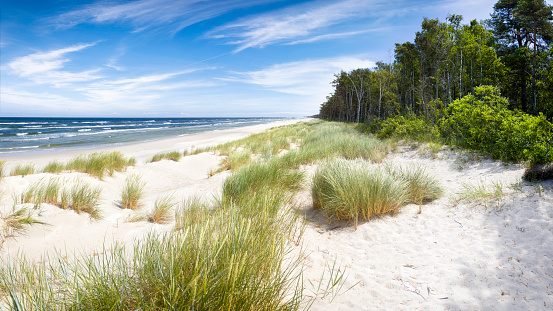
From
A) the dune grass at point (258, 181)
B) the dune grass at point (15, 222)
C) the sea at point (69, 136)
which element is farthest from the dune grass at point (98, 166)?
the sea at point (69, 136)

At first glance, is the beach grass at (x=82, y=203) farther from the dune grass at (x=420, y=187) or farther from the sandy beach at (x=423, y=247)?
the dune grass at (x=420, y=187)

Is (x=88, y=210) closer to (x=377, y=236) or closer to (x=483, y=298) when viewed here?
(x=377, y=236)

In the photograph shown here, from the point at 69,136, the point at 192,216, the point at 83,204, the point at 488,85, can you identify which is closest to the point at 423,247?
the point at 192,216

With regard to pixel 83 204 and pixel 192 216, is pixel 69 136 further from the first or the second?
pixel 192 216

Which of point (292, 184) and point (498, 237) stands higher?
point (292, 184)

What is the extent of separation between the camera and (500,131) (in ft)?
22.5

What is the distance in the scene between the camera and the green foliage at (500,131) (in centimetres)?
523

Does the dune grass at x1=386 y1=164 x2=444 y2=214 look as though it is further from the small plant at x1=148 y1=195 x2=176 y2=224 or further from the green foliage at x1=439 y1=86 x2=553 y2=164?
the small plant at x1=148 y1=195 x2=176 y2=224

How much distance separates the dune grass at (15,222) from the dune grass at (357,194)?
4262mm

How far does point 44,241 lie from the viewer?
306 cm

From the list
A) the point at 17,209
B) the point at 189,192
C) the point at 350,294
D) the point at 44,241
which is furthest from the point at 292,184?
the point at 17,209

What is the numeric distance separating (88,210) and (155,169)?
15.8 ft

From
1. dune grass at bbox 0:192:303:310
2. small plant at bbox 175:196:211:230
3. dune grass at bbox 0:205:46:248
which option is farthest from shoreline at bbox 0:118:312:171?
dune grass at bbox 0:192:303:310

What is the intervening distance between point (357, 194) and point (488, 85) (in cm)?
1946
